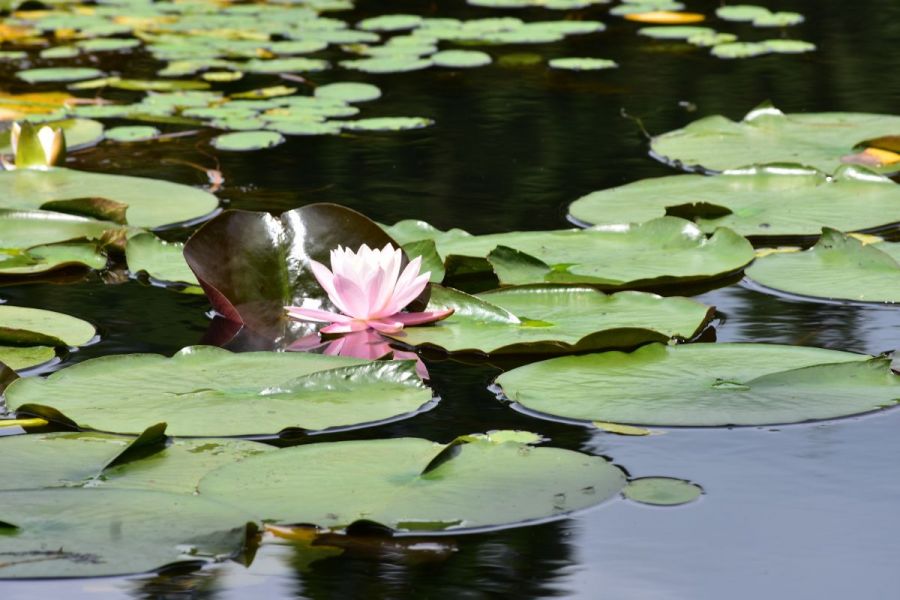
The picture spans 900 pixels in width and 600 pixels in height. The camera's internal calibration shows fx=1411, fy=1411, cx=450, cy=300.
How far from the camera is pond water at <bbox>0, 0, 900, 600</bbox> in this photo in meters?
1.54

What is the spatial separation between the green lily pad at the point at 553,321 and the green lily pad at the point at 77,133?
1.95m

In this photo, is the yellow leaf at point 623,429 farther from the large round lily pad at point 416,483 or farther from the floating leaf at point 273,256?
the floating leaf at point 273,256

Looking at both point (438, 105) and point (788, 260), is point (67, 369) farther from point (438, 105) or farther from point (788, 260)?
point (438, 105)

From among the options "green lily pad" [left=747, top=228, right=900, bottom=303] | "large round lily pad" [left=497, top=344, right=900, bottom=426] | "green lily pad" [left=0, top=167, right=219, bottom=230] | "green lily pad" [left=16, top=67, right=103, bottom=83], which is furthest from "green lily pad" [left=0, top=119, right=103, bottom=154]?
"large round lily pad" [left=497, top=344, right=900, bottom=426]

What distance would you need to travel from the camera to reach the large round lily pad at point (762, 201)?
2.97 metres

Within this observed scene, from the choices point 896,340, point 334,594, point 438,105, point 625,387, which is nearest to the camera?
point 334,594

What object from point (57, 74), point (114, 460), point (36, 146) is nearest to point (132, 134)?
point (36, 146)

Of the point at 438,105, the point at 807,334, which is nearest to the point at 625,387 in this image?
the point at 807,334

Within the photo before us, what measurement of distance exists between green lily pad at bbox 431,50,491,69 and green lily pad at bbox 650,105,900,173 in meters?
1.48

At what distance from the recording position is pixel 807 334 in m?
2.33

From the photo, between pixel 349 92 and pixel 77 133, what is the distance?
0.93 meters

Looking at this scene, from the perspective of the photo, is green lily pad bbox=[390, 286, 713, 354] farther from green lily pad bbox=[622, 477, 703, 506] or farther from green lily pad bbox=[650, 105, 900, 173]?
green lily pad bbox=[650, 105, 900, 173]

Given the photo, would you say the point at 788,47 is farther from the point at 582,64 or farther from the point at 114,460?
the point at 114,460

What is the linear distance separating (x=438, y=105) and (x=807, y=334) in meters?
2.39
